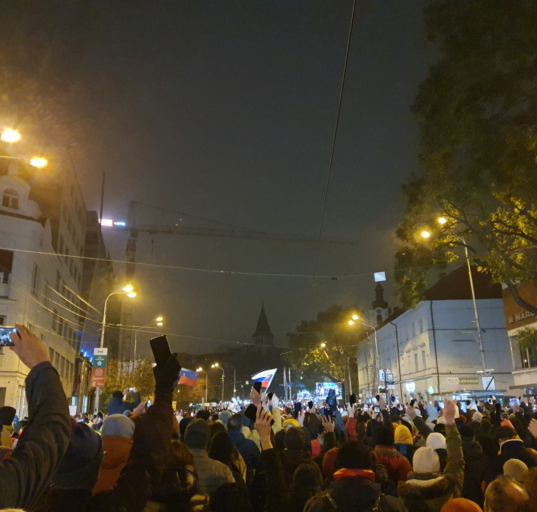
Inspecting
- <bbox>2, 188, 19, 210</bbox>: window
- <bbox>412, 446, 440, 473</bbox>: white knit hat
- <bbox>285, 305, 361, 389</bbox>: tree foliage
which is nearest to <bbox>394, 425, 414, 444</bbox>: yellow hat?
<bbox>412, 446, 440, 473</bbox>: white knit hat

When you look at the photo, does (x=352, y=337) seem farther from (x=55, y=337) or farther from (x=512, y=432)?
(x=512, y=432)

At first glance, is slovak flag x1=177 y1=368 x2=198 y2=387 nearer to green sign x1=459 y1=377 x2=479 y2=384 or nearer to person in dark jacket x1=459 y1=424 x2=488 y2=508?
person in dark jacket x1=459 y1=424 x2=488 y2=508

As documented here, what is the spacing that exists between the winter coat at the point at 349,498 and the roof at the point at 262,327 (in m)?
194

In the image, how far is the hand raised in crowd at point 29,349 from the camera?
2.05 meters

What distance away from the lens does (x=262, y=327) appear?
197500 millimetres

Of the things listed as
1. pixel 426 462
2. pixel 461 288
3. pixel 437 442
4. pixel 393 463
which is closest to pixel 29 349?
pixel 426 462

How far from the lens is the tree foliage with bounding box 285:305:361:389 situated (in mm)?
71125

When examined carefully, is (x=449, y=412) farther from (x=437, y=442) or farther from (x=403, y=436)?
(x=403, y=436)

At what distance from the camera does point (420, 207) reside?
20391mm

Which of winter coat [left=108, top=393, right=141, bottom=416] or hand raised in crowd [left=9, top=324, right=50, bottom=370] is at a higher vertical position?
hand raised in crowd [left=9, top=324, right=50, bottom=370]

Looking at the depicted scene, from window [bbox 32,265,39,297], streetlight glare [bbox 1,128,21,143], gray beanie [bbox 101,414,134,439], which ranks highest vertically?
window [bbox 32,265,39,297]

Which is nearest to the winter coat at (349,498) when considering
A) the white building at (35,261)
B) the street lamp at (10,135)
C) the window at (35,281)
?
the street lamp at (10,135)

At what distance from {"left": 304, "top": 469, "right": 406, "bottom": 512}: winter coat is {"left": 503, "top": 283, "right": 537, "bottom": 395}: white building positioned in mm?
31302

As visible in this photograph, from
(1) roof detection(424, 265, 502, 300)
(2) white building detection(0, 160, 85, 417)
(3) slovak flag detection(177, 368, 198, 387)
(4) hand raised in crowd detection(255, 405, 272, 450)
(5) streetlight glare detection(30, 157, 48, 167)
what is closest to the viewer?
(4) hand raised in crowd detection(255, 405, 272, 450)
